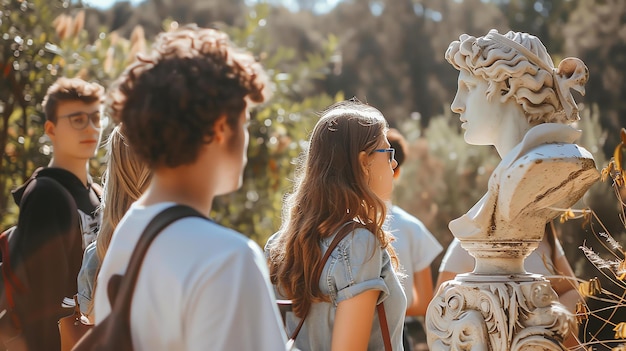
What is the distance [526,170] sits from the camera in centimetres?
304

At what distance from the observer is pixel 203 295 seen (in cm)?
165

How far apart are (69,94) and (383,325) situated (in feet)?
8.46

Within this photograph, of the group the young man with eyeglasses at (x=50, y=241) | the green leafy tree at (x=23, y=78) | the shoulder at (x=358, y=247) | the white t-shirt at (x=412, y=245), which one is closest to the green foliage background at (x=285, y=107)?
the green leafy tree at (x=23, y=78)

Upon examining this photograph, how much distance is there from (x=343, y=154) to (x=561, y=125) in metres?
0.89

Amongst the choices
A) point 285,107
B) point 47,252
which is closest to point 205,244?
point 47,252

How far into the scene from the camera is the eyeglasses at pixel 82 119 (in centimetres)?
449

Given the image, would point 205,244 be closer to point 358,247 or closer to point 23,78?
point 358,247

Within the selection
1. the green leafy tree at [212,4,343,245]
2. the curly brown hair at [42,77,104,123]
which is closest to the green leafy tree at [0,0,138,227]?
the green leafy tree at [212,4,343,245]

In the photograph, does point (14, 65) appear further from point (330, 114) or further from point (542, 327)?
point (542, 327)

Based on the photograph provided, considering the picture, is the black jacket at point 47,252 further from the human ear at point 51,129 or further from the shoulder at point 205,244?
the shoulder at point 205,244

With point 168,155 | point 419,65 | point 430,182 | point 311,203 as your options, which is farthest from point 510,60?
point 419,65

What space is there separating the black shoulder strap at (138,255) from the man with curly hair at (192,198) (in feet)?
0.04

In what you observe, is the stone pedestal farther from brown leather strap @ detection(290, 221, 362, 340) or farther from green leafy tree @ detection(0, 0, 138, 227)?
green leafy tree @ detection(0, 0, 138, 227)

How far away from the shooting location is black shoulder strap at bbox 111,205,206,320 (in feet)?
5.66
